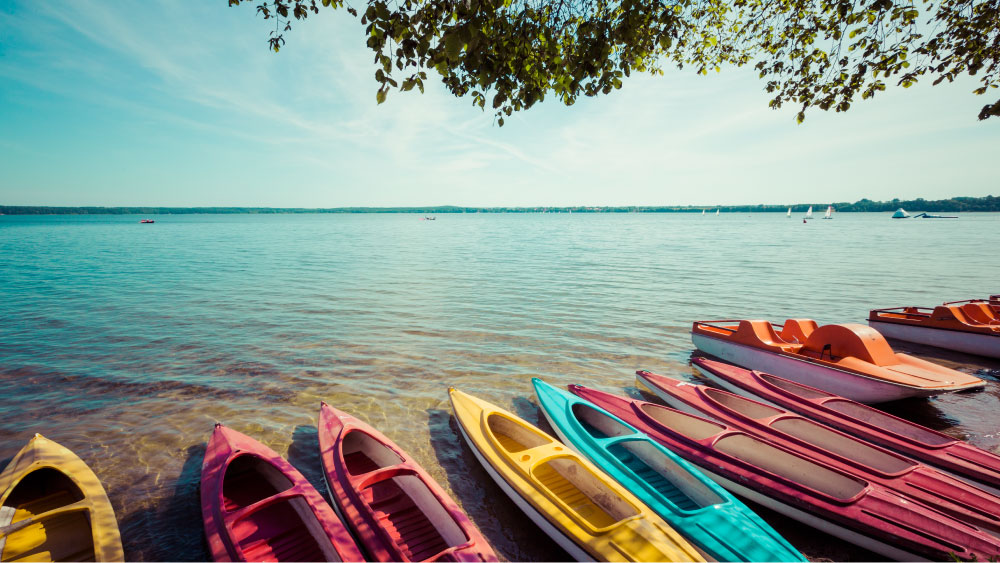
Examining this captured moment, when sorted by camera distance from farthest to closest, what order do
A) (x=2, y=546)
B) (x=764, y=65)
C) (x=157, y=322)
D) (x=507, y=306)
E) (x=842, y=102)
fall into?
(x=507, y=306)
(x=157, y=322)
(x=764, y=65)
(x=842, y=102)
(x=2, y=546)

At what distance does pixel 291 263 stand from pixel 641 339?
85.4 ft

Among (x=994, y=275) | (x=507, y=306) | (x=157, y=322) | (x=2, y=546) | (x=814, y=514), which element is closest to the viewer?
(x=2, y=546)

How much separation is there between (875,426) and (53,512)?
35.8ft

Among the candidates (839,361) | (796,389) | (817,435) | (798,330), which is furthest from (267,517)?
(798,330)

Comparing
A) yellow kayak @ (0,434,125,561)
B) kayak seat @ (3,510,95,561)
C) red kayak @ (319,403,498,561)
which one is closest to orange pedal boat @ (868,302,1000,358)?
red kayak @ (319,403,498,561)

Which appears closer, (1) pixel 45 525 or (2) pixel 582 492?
(1) pixel 45 525

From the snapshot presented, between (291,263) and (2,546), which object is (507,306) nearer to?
(2,546)

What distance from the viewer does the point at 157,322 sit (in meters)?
13.8

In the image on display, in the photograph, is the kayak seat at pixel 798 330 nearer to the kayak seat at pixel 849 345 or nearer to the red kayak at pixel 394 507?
the kayak seat at pixel 849 345

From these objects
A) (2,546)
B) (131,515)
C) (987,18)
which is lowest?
(131,515)

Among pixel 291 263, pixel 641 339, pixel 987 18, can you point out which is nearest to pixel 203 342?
pixel 641 339

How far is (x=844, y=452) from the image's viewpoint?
19.3 ft

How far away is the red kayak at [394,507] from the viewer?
13.6ft

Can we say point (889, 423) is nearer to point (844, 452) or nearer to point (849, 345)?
Result: point (844, 452)
